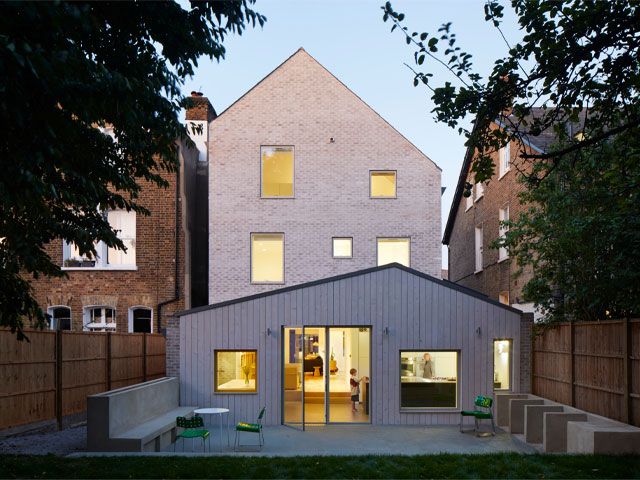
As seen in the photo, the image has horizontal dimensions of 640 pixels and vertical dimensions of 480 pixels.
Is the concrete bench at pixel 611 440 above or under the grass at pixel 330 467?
above

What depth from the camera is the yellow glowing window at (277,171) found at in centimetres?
2086

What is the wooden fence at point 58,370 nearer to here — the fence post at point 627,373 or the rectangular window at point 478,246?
the fence post at point 627,373

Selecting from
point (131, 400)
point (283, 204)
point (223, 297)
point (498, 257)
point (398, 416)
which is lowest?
point (398, 416)

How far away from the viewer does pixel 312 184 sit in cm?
2083

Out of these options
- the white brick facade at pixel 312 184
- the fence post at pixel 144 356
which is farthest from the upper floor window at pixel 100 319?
the white brick facade at pixel 312 184

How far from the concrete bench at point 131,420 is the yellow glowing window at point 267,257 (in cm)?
695

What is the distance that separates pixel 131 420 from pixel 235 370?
159 inches

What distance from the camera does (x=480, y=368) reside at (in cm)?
1557

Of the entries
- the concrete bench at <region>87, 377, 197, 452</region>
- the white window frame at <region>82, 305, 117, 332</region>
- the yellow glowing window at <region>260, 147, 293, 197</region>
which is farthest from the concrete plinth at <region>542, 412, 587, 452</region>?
the white window frame at <region>82, 305, 117, 332</region>

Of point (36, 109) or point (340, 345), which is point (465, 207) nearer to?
point (340, 345)

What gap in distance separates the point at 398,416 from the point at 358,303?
3.09m

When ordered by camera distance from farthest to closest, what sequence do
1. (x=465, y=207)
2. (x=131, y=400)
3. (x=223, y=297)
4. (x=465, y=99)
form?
(x=465, y=207) → (x=223, y=297) → (x=131, y=400) → (x=465, y=99)

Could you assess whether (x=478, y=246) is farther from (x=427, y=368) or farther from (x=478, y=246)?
(x=427, y=368)

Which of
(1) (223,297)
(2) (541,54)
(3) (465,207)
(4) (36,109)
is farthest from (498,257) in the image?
(4) (36,109)
